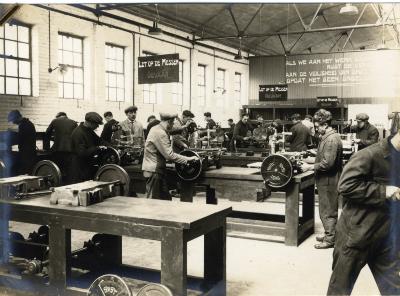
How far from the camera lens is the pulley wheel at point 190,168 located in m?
5.42

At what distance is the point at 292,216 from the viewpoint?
5203 millimetres

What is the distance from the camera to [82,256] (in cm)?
398

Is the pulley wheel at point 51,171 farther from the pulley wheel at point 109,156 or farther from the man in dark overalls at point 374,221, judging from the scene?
the man in dark overalls at point 374,221

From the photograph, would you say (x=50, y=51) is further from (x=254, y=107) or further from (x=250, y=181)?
(x=254, y=107)

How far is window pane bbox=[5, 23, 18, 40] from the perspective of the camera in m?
8.38

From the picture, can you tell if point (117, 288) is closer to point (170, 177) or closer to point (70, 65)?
point (170, 177)

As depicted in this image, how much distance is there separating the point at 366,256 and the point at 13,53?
7.89 metres

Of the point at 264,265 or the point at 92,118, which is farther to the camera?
the point at 92,118

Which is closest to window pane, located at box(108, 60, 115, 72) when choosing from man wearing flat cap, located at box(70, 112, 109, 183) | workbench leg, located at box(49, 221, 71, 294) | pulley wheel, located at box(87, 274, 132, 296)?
man wearing flat cap, located at box(70, 112, 109, 183)

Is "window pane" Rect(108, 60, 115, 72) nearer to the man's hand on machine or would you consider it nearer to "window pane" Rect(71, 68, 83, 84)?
"window pane" Rect(71, 68, 83, 84)

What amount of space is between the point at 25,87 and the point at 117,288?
272 inches

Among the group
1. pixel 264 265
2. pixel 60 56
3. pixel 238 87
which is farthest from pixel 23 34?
pixel 238 87

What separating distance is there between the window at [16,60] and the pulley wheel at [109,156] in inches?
128

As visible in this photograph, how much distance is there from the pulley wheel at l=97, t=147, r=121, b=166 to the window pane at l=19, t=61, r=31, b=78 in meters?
3.62
